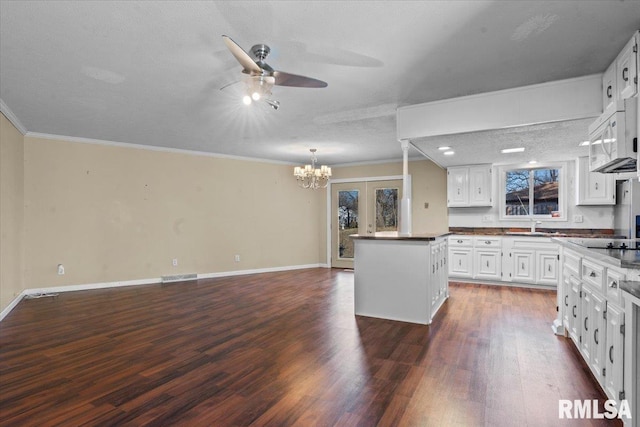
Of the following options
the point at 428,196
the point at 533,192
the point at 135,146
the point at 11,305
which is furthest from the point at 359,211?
the point at 11,305

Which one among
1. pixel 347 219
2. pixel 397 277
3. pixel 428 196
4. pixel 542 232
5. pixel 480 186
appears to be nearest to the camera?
pixel 397 277

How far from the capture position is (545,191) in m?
6.19

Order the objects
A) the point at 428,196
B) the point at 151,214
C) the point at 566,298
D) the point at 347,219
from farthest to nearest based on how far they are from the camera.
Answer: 1. the point at 347,219
2. the point at 428,196
3. the point at 151,214
4. the point at 566,298

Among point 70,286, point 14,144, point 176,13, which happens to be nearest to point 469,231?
point 176,13

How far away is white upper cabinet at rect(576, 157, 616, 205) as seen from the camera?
5.38 m

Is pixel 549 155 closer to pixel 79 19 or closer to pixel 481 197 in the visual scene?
pixel 481 197

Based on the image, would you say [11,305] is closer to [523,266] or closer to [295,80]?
[295,80]

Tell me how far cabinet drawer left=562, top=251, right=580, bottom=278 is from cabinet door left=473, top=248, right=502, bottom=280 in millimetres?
2920

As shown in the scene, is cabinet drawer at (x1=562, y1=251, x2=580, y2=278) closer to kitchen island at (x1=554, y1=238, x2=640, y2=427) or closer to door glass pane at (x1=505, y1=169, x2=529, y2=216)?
kitchen island at (x1=554, y1=238, x2=640, y2=427)

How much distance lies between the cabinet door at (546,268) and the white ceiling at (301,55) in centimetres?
193

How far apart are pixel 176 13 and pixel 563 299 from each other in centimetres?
417

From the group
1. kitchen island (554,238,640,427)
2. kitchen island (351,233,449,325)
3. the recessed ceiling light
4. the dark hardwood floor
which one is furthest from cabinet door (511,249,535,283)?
kitchen island (554,238,640,427)

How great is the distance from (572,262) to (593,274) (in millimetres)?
628

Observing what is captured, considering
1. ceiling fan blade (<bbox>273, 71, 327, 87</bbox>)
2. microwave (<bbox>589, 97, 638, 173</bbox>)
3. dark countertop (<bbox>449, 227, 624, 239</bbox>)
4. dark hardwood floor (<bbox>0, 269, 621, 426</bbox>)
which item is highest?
ceiling fan blade (<bbox>273, 71, 327, 87</bbox>)
